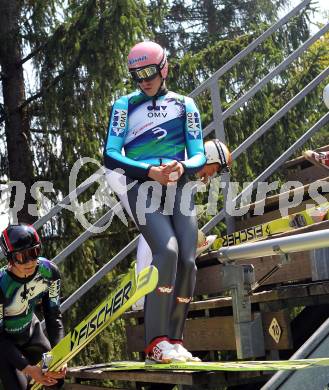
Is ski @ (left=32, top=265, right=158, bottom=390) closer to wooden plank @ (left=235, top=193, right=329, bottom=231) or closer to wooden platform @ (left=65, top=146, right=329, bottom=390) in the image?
wooden platform @ (left=65, top=146, right=329, bottom=390)

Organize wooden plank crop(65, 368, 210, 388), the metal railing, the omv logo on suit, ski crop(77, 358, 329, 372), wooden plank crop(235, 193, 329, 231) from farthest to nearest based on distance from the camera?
wooden plank crop(235, 193, 329, 231), the metal railing, the omv logo on suit, wooden plank crop(65, 368, 210, 388), ski crop(77, 358, 329, 372)

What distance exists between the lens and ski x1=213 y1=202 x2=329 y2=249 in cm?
662

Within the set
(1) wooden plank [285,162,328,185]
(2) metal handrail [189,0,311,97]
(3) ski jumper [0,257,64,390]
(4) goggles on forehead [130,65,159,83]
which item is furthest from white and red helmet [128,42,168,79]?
(1) wooden plank [285,162,328,185]

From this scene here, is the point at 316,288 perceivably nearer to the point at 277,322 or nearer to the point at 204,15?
the point at 277,322

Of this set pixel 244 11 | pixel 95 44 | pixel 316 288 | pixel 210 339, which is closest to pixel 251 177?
pixel 95 44

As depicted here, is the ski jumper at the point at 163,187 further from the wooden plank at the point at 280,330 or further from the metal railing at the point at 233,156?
the metal railing at the point at 233,156

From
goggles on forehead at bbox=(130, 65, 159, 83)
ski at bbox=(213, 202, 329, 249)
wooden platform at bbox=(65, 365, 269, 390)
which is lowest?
wooden platform at bbox=(65, 365, 269, 390)

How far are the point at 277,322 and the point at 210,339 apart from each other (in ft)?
2.76

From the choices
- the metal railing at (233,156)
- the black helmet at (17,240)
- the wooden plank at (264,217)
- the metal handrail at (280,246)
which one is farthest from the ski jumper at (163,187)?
the wooden plank at (264,217)

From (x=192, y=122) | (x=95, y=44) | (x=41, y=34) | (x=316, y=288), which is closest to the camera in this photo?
(x=316, y=288)

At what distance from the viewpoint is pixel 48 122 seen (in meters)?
11.4

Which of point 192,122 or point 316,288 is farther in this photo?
point 192,122

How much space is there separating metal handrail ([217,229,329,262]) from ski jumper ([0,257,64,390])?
1.39 m

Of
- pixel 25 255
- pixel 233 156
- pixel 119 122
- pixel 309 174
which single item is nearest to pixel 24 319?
pixel 25 255
